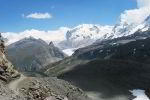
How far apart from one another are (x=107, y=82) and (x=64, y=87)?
233 ft

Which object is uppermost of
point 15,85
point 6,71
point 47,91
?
point 6,71

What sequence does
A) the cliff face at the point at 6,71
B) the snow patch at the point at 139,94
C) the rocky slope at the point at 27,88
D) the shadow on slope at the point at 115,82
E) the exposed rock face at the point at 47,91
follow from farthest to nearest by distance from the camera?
the shadow on slope at the point at 115,82, the snow patch at the point at 139,94, the cliff face at the point at 6,71, the exposed rock face at the point at 47,91, the rocky slope at the point at 27,88

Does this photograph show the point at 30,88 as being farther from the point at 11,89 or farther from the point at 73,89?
the point at 73,89

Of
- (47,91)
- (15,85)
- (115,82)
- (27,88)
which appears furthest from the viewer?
(115,82)

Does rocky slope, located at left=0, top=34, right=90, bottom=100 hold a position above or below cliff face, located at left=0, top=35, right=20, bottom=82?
below

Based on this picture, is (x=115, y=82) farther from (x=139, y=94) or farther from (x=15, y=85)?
(x=15, y=85)

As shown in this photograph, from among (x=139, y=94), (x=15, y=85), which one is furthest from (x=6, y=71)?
(x=139, y=94)

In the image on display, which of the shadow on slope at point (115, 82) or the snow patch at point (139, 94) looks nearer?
the snow patch at point (139, 94)

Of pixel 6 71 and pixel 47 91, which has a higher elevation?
pixel 6 71

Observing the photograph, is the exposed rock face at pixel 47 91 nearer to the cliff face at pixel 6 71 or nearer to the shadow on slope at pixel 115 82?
the cliff face at pixel 6 71

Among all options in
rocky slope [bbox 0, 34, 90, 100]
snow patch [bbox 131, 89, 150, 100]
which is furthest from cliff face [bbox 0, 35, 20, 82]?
snow patch [bbox 131, 89, 150, 100]

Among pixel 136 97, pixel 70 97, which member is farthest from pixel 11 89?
pixel 136 97

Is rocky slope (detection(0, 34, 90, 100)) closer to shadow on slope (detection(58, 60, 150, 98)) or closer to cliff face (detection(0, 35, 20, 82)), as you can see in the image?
cliff face (detection(0, 35, 20, 82))

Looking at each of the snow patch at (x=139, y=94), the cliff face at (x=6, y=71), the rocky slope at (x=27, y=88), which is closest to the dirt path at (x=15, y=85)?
the rocky slope at (x=27, y=88)
